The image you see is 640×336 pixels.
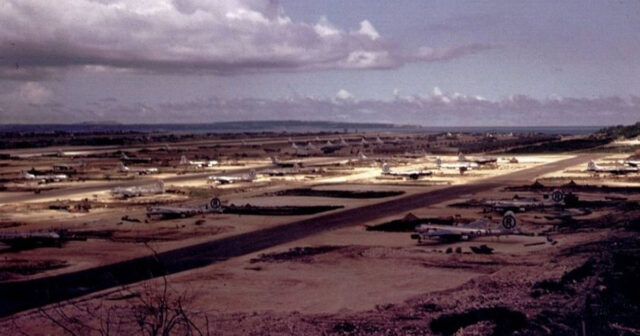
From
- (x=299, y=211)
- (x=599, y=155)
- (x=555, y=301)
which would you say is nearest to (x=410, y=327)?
(x=555, y=301)

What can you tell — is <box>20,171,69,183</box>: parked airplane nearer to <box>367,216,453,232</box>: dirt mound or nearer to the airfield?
the airfield

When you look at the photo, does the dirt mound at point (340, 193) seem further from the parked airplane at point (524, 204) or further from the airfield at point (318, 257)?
the parked airplane at point (524, 204)

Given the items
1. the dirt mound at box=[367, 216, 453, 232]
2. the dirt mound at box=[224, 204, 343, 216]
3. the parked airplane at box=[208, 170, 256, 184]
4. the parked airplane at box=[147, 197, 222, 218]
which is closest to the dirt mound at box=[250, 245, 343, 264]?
the dirt mound at box=[367, 216, 453, 232]

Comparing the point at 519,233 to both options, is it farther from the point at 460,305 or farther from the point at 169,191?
Answer: the point at 169,191

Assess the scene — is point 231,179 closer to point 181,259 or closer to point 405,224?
point 405,224

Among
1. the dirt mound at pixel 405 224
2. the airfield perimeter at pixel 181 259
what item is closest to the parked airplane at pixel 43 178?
the airfield perimeter at pixel 181 259

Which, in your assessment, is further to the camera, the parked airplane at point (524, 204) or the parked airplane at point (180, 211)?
the parked airplane at point (524, 204)
